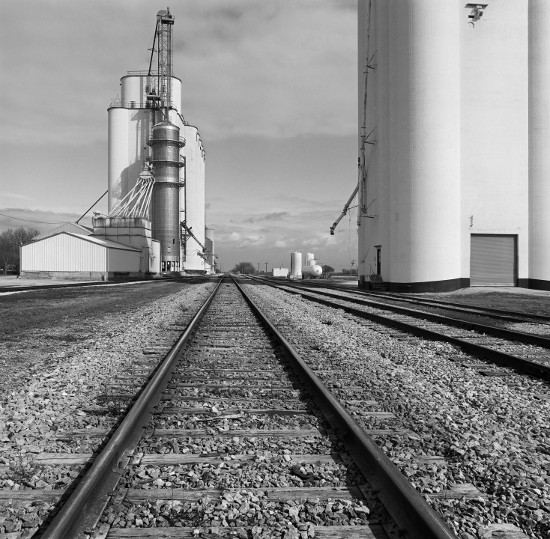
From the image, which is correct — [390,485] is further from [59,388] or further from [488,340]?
[488,340]

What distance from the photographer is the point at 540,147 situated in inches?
1224

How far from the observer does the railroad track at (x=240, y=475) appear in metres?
2.54

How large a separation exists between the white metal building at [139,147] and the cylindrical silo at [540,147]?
47.3 meters

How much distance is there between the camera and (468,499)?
2885 millimetres

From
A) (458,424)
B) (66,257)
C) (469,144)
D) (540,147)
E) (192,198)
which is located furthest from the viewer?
(192,198)

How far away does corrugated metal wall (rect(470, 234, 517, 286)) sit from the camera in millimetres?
31594

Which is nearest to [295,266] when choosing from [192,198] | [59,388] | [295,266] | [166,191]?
[295,266]

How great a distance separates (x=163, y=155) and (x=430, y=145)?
142ft

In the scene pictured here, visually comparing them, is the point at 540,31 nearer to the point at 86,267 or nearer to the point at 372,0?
the point at 372,0

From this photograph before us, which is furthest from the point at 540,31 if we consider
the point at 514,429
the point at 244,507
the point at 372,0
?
the point at 244,507

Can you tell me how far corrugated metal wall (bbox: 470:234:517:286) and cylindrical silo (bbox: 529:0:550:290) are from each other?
1.22 m

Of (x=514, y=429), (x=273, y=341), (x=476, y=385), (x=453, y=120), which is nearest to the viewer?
(x=514, y=429)

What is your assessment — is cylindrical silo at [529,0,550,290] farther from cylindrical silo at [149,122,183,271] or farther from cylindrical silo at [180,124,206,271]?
cylindrical silo at [180,124,206,271]

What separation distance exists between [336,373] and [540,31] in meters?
32.9
